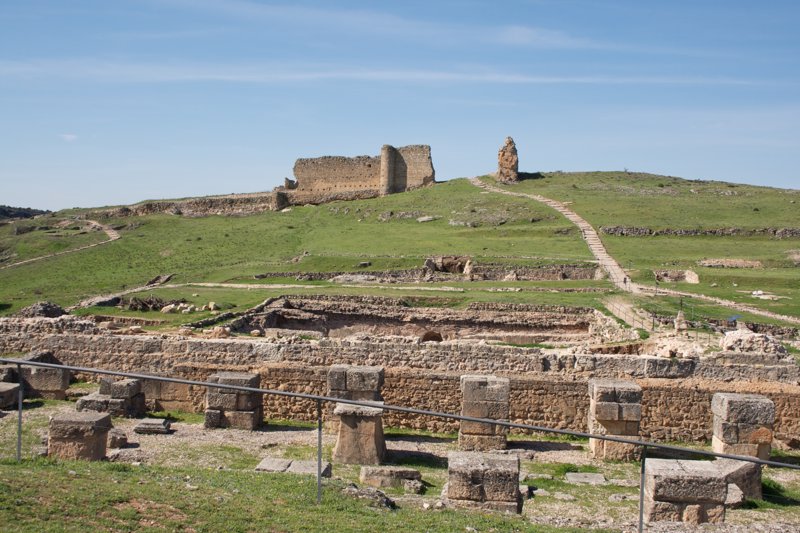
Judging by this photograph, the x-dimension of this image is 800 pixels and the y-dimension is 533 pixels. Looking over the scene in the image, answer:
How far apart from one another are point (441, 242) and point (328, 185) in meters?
28.5

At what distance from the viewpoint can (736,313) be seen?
28281mm

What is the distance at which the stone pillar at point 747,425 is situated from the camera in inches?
519

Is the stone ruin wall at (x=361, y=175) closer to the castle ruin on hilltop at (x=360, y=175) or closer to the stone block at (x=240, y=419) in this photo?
Answer: the castle ruin on hilltop at (x=360, y=175)

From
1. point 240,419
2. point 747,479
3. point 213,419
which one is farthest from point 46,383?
point 747,479

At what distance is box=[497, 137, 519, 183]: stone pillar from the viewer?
7400cm

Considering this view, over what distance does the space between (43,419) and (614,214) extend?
48.3 metres

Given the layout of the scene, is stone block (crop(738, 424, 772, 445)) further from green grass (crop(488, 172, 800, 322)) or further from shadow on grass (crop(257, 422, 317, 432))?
green grass (crop(488, 172, 800, 322))

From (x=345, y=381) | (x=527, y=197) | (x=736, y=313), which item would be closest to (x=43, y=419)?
(x=345, y=381)

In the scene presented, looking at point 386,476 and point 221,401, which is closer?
point 386,476

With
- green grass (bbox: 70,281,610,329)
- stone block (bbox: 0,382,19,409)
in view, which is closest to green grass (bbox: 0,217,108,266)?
green grass (bbox: 70,281,610,329)

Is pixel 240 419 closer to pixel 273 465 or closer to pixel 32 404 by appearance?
pixel 273 465

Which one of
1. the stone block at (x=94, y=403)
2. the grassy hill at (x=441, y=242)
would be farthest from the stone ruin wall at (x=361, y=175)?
the stone block at (x=94, y=403)

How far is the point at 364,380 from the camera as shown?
49.4ft

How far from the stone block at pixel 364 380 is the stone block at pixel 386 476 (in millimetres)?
2830
